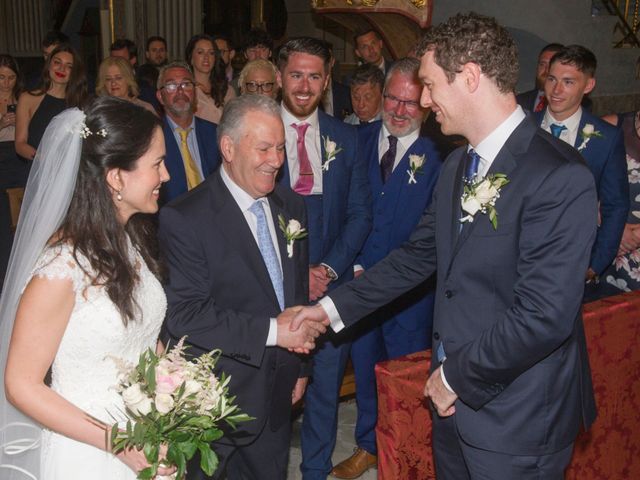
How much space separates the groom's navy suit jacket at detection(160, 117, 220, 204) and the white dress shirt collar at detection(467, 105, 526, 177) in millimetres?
2572

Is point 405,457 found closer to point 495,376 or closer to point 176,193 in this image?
point 495,376

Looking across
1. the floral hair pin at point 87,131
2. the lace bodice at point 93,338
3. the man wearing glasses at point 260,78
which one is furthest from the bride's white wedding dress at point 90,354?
the man wearing glasses at point 260,78

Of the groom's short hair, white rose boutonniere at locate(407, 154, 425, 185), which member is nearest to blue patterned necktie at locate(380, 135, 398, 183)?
white rose boutonniere at locate(407, 154, 425, 185)

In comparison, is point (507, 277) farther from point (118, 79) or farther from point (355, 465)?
point (118, 79)

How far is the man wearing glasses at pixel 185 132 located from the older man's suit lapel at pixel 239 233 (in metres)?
1.96

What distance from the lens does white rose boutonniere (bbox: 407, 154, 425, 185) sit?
162 inches

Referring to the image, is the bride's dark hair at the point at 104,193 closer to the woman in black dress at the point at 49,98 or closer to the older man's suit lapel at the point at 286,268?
the older man's suit lapel at the point at 286,268

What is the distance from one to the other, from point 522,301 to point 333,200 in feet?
5.90

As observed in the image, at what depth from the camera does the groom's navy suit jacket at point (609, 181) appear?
4.37 metres

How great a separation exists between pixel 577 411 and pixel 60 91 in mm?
5281

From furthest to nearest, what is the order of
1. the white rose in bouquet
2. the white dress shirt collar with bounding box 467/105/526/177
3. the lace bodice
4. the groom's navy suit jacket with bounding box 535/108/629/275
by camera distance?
the groom's navy suit jacket with bounding box 535/108/629/275 < the white dress shirt collar with bounding box 467/105/526/177 < the lace bodice < the white rose in bouquet

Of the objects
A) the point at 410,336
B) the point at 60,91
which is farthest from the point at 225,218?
the point at 60,91

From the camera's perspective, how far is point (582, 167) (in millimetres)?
2338

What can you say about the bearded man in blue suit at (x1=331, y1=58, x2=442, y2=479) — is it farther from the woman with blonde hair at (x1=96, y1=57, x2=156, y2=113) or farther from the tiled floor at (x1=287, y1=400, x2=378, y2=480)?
the woman with blonde hair at (x1=96, y1=57, x2=156, y2=113)
